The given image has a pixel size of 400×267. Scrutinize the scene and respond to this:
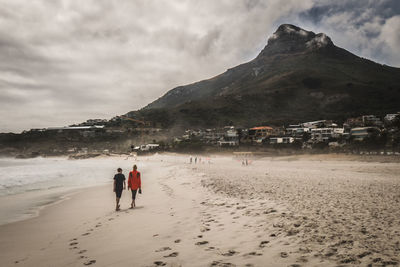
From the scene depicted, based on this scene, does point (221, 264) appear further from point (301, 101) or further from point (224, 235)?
point (301, 101)

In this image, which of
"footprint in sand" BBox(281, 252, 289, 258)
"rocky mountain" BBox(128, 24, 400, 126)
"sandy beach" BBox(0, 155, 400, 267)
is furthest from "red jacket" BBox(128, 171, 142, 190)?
"rocky mountain" BBox(128, 24, 400, 126)

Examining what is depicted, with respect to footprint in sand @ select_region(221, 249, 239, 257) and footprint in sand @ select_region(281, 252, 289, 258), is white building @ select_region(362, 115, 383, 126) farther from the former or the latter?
footprint in sand @ select_region(221, 249, 239, 257)

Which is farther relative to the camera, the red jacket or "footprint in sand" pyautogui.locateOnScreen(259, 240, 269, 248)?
the red jacket

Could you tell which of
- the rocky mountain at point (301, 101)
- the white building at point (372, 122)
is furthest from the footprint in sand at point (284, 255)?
the rocky mountain at point (301, 101)

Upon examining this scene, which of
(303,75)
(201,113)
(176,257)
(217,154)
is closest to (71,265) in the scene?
(176,257)

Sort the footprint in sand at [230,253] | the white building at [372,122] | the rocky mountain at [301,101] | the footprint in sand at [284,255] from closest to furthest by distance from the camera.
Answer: the footprint in sand at [284,255] < the footprint in sand at [230,253] < the white building at [372,122] < the rocky mountain at [301,101]

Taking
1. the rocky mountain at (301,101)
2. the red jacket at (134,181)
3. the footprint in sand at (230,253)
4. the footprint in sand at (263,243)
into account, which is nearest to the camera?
the footprint in sand at (230,253)

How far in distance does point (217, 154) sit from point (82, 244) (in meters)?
65.8

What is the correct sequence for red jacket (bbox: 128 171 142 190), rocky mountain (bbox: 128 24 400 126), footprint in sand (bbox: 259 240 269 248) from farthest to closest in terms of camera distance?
rocky mountain (bbox: 128 24 400 126)
red jacket (bbox: 128 171 142 190)
footprint in sand (bbox: 259 240 269 248)

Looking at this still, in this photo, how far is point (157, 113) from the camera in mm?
145750

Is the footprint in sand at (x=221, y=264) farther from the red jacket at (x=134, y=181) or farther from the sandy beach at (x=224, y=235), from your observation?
the red jacket at (x=134, y=181)

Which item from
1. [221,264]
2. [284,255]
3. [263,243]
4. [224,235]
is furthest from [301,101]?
[221,264]

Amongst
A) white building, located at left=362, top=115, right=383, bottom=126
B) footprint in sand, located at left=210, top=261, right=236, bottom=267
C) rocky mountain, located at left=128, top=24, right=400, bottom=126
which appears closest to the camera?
footprint in sand, located at left=210, top=261, right=236, bottom=267

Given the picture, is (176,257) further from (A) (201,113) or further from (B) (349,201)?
(A) (201,113)
